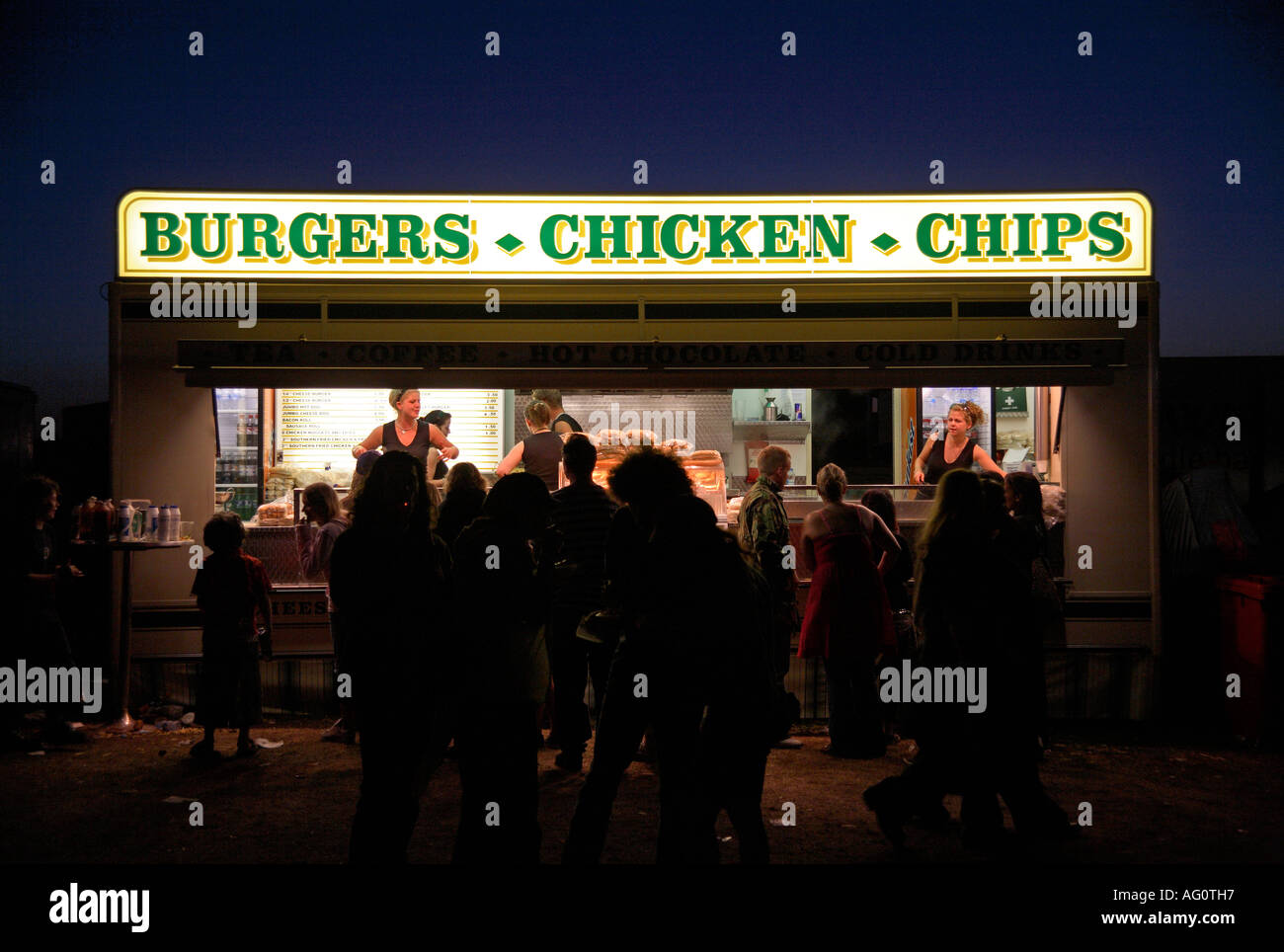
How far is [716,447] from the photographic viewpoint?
10.3 metres

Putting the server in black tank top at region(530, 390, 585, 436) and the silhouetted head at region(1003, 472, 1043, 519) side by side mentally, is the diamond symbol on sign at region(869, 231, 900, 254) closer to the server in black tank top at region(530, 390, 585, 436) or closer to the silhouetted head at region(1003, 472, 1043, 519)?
the silhouetted head at region(1003, 472, 1043, 519)

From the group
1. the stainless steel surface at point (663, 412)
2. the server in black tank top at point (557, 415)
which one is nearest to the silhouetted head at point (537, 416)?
the server in black tank top at point (557, 415)

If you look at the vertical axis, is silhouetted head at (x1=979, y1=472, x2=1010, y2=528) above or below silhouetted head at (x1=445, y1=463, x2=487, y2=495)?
below

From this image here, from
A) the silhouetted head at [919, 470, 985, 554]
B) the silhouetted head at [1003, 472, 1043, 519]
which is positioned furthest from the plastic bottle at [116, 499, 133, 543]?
the silhouetted head at [1003, 472, 1043, 519]

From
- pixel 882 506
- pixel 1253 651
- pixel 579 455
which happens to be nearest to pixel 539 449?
pixel 579 455

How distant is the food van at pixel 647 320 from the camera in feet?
26.9

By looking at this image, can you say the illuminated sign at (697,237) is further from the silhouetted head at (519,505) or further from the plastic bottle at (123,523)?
the silhouetted head at (519,505)

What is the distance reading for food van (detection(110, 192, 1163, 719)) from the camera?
821cm

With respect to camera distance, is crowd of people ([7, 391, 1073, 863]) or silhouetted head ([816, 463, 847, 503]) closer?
crowd of people ([7, 391, 1073, 863])

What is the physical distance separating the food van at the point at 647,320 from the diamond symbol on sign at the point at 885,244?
2 cm

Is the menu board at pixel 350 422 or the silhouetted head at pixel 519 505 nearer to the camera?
the silhouetted head at pixel 519 505

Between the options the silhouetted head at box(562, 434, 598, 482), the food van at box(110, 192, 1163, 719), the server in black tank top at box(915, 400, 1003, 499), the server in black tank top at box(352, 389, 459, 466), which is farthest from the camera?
the server in black tank top at box(915, 400, 1003, 499)

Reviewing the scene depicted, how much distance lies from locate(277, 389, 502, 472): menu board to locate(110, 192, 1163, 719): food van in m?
1.27
